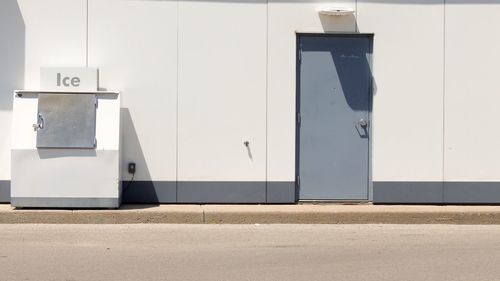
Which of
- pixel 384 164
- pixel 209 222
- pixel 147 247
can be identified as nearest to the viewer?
pixel 147 247

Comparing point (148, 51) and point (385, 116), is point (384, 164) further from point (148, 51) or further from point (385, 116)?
point (148, 51)

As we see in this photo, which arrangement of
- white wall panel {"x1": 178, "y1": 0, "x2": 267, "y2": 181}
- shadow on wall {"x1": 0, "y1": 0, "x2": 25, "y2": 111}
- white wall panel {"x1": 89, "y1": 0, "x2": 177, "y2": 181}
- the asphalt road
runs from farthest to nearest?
white wall panel {"x1": 178, "y1": 0, "x2": 267, "y2": 181}
white wall panel {"x1": 89, "y1": 0, "x2": 177, "y2": 181}
shadow on wall {"x1": 0, "y1": 0, "x2": 25, "y2": 111}
the asphalt road

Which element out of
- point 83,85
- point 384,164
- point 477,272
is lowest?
point 477,272

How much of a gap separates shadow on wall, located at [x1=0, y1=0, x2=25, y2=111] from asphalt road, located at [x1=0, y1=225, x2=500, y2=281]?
193cm

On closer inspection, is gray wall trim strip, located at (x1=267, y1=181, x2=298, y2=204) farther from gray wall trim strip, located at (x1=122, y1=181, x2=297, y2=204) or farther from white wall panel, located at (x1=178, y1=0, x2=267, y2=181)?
white wall panel, located at (x1=178, y1=0, x2=267, y2=181)

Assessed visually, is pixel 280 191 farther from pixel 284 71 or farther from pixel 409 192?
pixel 409 192

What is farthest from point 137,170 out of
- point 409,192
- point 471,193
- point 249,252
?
point 471,193

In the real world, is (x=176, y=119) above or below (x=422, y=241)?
above

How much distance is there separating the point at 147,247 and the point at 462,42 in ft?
17.5

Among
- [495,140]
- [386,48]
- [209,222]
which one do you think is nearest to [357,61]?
[386,48]

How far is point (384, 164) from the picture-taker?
11750mm

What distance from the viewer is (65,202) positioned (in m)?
10.9

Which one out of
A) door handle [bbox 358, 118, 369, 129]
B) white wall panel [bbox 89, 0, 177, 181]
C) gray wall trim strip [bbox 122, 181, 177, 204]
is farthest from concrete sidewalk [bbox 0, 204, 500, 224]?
door handle [bbox 358, 118, 369, 129]

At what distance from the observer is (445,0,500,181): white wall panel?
38.5ft
